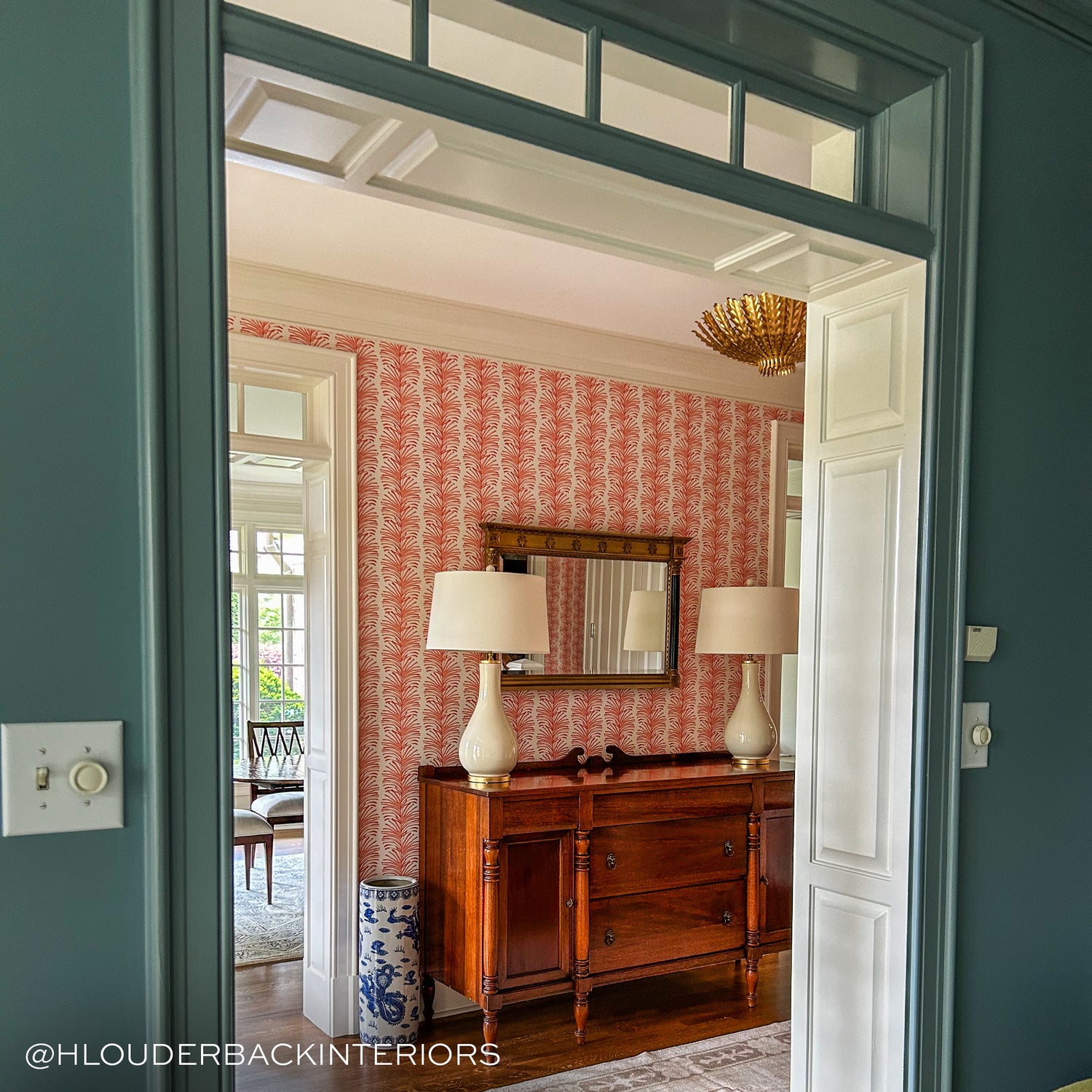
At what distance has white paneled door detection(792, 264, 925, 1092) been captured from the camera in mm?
1995

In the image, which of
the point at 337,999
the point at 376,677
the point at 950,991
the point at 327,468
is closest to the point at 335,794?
the point at 376,677

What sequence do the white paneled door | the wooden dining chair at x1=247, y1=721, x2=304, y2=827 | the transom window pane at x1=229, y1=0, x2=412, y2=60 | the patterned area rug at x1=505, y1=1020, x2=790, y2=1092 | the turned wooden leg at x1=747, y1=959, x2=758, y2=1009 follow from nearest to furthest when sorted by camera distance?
1. the white paneled door
2. the transom window pane at x1=229, y1=0, x2=412, y2=60
3. the patterned area rug at x1=505, y1=1020, x2=790, y2=1092
4. the turned wooden leg at x1=747, y1=959, x2=758, y2=1009
5. the wooden dining chair at x1=247, y1=721, x2=304, y2=827

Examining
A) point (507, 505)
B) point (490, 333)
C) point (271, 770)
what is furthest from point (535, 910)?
point (271, 770)

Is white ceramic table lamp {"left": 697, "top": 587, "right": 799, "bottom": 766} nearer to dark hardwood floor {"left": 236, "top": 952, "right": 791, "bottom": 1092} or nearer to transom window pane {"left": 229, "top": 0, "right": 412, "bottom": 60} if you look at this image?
dark hardwood floor {"left": 236, "top": 952, "right": 791, "bottom": 1092}

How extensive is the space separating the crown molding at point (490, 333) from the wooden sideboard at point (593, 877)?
1.75 m

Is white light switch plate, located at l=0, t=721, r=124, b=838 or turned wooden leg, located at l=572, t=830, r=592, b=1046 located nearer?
white light switch plate, located at l=0, t=721, r=124, b=838

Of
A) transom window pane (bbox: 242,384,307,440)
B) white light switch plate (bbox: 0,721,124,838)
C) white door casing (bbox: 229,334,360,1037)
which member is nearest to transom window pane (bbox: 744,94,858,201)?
white light switch plate (bbox: 0,721,124,838)

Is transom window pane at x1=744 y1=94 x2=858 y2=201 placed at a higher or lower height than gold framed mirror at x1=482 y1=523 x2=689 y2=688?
higher

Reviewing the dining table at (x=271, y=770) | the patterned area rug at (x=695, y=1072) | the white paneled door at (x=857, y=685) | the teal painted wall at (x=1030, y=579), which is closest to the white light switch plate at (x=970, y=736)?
the teal painted wall at (x=1030, y=579)

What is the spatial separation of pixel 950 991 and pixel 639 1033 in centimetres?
233

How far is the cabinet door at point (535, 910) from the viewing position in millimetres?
3848

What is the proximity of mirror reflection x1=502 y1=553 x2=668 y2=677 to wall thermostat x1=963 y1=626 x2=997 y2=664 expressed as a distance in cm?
266

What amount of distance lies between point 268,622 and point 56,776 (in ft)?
26.9

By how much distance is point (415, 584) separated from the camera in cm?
431
